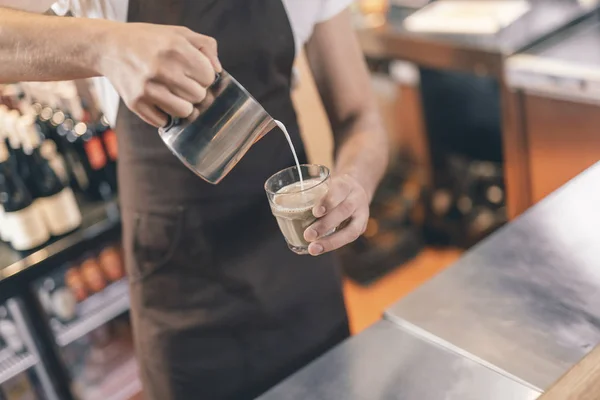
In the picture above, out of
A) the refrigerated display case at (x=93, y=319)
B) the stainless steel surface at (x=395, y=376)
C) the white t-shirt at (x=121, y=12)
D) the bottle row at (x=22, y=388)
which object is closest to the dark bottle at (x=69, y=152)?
the refrigerated display case at (x=93, y=319)

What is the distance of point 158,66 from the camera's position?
0.87 meters

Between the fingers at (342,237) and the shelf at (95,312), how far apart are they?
4.73 ft

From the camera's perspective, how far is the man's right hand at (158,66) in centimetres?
87

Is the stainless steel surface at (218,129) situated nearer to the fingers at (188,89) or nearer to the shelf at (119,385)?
the fingers at (188,89)

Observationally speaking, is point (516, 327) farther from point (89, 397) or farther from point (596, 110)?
point (89, 397)

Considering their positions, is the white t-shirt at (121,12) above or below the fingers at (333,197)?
above

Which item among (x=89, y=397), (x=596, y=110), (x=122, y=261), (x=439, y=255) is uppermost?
(x=596, y=110)

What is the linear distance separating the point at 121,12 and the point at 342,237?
0.54 m

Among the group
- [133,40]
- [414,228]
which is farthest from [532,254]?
[414,228]

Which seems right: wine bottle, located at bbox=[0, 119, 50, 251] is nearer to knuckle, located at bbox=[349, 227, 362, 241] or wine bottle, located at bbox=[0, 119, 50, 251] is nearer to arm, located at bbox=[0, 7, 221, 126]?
arm, located at bbox=[0, 7, 221, 126]

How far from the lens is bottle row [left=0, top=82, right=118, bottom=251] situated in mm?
1949

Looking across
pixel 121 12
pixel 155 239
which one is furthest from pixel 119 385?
pixel 121 12

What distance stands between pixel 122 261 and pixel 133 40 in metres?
1.64

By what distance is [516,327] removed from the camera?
3.67 ft
